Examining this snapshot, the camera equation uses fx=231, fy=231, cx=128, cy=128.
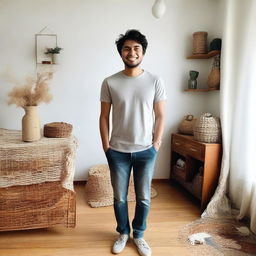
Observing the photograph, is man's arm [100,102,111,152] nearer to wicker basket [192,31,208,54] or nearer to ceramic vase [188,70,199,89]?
ceramic vase [188,70,199,89]

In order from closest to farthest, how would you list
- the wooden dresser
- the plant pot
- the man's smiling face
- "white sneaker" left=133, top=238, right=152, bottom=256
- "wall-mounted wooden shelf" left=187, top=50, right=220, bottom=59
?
the man's smiling face, "white sneaker" left=133, top=238, right=152, bottom=256, the plant pot, the wooden dresser, "wall-mounted wooden shelf" left=187, top=50, right=220, bottom=59

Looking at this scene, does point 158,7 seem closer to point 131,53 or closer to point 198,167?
point 131,53

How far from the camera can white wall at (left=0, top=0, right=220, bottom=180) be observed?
2.66 m

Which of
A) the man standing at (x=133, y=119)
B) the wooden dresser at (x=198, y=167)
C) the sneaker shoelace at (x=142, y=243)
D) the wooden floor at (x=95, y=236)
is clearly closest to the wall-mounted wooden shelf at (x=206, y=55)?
the wooden dresser at (x=198, y=167)

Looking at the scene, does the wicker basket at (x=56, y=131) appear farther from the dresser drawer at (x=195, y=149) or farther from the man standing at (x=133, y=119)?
the dresser drawer at (x=195, y=149)

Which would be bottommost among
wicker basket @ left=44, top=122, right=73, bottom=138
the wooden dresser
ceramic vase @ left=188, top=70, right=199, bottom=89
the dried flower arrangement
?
the wooden dresser

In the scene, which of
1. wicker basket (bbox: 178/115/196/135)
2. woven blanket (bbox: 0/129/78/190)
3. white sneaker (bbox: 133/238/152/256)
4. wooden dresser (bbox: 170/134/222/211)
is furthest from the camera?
wicker basket (bbox: 178/115/196/135)

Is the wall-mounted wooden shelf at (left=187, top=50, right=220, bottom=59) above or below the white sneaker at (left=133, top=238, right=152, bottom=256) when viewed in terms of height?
above

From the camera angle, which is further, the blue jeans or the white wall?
the white wall

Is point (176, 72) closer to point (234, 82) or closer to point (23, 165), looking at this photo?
point (234, 82)

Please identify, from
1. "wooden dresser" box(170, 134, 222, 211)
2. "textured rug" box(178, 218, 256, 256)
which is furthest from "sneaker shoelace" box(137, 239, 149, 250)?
"wooden dresser" box(170, 134, 222, 211)

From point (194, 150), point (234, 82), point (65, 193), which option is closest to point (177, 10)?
point (234, 82)

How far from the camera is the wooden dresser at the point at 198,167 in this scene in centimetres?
221

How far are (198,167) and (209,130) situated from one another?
0.59 m
